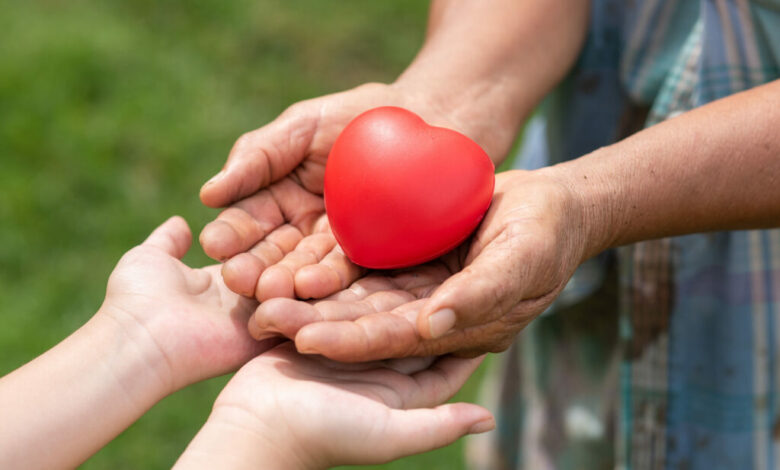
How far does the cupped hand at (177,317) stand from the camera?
6.08ft

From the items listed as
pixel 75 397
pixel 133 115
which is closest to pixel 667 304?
pixel 75 397

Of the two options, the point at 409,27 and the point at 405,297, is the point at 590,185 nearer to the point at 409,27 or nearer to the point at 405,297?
the point at 405,297

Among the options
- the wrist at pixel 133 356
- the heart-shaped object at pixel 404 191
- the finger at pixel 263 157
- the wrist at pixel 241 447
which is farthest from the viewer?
the finger at pixel 263 157

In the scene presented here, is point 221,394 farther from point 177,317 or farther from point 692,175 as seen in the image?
point 692,175

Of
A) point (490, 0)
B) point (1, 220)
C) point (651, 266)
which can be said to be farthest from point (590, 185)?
point (1, 220)

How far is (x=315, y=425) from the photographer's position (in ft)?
5.36

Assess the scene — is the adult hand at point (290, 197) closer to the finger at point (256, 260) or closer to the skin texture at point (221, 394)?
the finger at point (256, 260)

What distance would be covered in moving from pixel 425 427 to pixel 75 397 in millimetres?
753

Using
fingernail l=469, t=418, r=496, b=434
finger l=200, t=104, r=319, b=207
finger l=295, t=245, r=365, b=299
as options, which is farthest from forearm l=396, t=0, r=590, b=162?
fingernail l=469, t=418, r=496, b=434

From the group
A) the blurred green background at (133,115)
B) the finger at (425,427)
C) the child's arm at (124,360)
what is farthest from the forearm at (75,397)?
the blurred green background at (133,115)

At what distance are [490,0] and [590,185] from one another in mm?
769

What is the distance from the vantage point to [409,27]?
5059mm

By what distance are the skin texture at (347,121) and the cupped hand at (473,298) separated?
5.1 inches

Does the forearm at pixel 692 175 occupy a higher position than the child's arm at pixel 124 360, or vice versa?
the forearm at pixel 692 175
